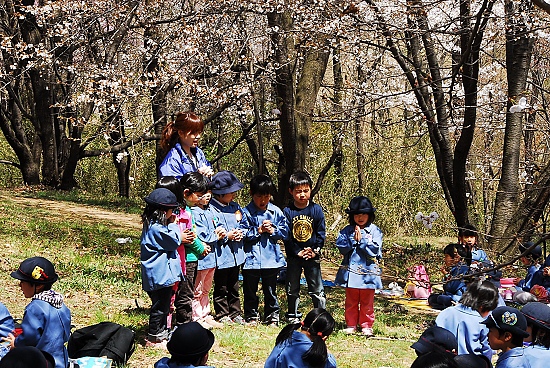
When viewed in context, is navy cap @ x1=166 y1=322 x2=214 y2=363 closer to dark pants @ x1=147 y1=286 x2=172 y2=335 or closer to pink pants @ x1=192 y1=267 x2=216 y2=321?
dark pants @ x1=147 y1=286 x2=172 y2=335

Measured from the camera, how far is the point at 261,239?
6.55m

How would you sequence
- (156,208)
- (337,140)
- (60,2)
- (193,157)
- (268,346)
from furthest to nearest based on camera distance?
(337,140)
(60,2)
(193,157)
(268,346)
(156,208)

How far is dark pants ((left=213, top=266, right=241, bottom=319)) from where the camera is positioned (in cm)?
645

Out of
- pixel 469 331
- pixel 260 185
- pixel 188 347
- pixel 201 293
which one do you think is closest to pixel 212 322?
pixel 201 293

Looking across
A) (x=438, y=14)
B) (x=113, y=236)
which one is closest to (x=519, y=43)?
(x=438, y=14)

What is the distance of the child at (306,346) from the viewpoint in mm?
3982

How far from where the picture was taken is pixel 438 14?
14.0 metres

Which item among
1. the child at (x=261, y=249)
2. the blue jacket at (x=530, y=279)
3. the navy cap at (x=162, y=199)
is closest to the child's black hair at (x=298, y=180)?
the child at (x=261, y=249)

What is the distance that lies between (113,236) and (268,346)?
19.5 feet

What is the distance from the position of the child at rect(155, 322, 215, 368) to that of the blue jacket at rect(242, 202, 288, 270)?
2.85 metres

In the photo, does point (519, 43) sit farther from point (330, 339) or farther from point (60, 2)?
point (60, 2)

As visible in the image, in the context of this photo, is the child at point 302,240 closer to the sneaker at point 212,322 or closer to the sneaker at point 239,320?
the sneaker at point 239,320

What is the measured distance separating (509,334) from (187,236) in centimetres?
273

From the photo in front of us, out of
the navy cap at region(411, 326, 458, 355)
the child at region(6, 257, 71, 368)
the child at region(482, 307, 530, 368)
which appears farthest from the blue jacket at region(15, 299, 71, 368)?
the child at region(482, 307, 530, 368)
